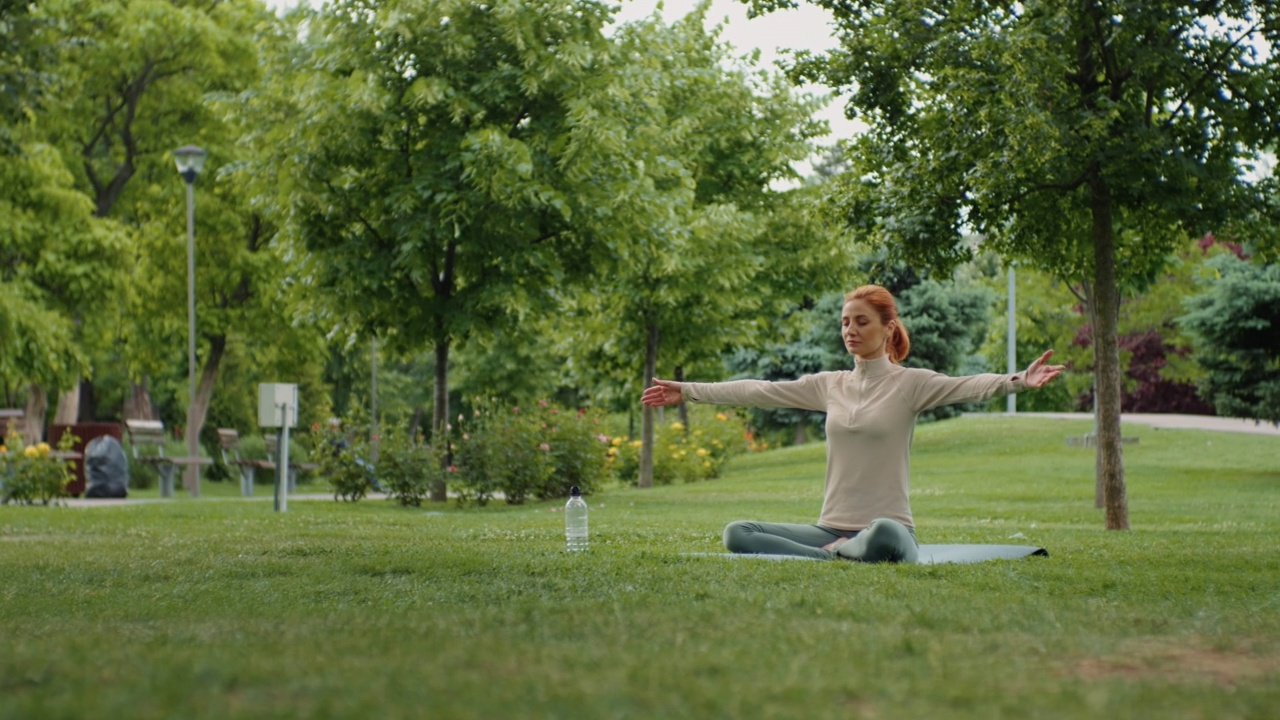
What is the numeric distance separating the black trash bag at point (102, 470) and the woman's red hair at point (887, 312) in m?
21.3

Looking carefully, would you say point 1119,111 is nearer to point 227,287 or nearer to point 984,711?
point 984,711

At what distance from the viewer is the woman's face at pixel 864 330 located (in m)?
9.41

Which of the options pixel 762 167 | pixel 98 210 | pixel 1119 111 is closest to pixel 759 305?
pixel 762 167

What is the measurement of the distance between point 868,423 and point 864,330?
0.62 metres

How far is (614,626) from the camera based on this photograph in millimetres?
6176

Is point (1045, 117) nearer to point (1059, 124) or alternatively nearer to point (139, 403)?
point (1059, 124)

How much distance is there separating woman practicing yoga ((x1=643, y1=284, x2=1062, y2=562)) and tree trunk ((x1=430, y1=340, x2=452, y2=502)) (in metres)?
12.2

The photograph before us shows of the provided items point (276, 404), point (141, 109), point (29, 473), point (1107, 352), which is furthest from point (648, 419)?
point (141, 109)

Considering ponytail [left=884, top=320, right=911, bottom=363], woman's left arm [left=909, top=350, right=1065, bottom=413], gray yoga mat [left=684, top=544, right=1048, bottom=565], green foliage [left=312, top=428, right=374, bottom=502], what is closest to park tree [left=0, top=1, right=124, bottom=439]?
green foliage [left=312, top=428, right=374, bottom=502]

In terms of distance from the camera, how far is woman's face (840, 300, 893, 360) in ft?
30.9

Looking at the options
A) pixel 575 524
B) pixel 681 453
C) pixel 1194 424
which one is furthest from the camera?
pixel 1194 424

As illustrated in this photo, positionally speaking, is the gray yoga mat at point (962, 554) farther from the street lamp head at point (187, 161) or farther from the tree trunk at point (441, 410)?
the street lamp head at point (187, 161)

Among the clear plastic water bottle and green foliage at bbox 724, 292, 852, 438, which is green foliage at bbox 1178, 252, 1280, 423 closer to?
green foliage at bbox 724, 292, 852, 438

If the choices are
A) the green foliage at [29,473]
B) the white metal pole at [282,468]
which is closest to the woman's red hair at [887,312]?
the white metal pole at [282,468]
